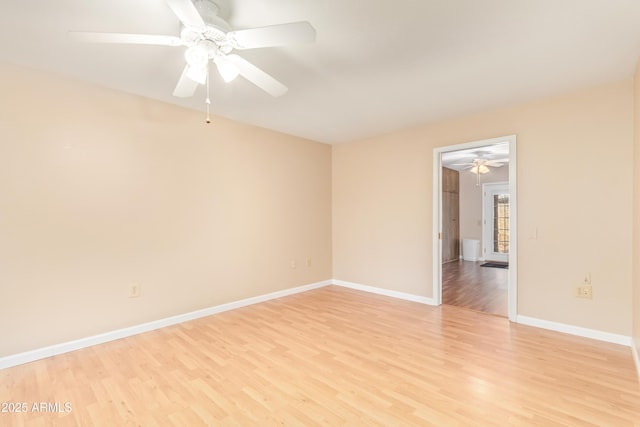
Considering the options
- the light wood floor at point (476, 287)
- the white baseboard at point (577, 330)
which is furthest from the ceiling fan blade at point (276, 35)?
the light wood floor at point (476, 287)

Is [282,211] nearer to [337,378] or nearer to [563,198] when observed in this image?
[337,378]

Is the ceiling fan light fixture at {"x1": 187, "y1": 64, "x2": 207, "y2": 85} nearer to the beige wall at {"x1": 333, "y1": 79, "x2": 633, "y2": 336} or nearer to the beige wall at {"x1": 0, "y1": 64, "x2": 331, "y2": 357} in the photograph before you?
the beige wall at {"x1": 0, "y1": 64, "x2": 331, "y2": 357}

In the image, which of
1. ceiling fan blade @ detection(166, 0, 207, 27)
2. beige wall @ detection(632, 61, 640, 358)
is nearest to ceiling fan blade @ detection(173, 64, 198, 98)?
ceiling fan blade @ detection(166, 0, 207, 27)

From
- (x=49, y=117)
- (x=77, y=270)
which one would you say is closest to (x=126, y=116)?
(x=49, y=117)

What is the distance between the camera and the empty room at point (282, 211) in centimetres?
183

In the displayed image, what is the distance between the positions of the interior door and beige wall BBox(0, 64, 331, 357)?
5.79 meters

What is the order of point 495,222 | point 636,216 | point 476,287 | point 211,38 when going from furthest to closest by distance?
point 495,222 < point 476,287 < point 636,216 < point 211,38

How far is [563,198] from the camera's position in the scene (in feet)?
9.86

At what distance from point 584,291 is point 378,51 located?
2953 mm

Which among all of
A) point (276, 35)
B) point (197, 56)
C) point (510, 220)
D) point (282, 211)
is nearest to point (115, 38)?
point (197, 56)

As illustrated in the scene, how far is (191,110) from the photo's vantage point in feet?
11.3

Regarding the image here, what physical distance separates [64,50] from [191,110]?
1.29 meters

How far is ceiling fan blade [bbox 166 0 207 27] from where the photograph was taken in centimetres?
138

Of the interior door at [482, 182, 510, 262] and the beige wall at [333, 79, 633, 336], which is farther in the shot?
the interior door at [482, 182, 510, 262]
